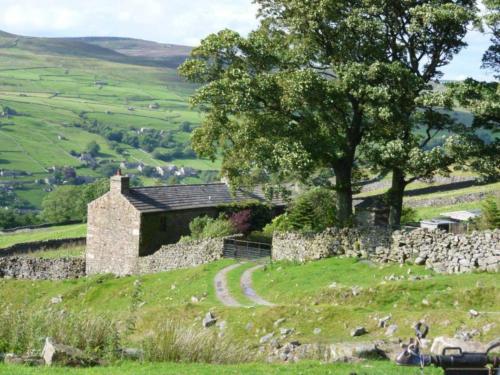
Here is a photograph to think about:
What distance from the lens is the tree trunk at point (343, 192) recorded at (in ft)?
132

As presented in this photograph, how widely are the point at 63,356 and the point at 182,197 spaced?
38615mm

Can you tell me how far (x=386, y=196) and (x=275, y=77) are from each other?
27.9 ft

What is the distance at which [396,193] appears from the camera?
128ft

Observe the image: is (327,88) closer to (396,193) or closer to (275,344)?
(396,193)

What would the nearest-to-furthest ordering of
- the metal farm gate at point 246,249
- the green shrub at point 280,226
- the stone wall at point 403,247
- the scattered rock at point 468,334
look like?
the scattered rock at point 468,334 → the stone wall at point 403,247 → the metal farm gate at point 246,249 → the green shrub at point 280,226

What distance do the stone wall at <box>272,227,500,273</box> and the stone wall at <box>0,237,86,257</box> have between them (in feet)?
92.9

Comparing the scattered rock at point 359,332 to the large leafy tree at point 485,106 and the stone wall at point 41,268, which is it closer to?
the large leafy tree at point 485,106

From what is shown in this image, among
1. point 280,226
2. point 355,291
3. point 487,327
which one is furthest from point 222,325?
point 280,226

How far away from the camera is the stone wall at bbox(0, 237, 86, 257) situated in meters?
62.4

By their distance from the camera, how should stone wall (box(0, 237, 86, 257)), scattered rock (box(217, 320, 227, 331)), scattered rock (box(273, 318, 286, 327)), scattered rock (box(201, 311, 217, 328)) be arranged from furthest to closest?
stone wall (box(0, 237, 86, 257)), scattered rock (box(201, 311, 217, 328)), scattered rock (box(217, 320, 227, 331)), scattered rock (box(273, 318, 286, 327))

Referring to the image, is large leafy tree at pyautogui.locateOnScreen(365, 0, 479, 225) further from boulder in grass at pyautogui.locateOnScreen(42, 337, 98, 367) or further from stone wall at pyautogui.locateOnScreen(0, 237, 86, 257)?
stone wall at pyautogui.locateOnScreen(0, 237, 86, 257)

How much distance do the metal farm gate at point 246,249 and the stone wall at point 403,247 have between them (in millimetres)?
1547

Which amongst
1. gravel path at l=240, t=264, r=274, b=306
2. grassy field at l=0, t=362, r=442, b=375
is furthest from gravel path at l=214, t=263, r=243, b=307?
grassy field at l=0, t=362, r=442, b=375

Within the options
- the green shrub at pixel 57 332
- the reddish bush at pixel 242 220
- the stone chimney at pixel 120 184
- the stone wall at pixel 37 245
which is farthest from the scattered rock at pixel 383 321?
the stone wall at pixel 37 245
